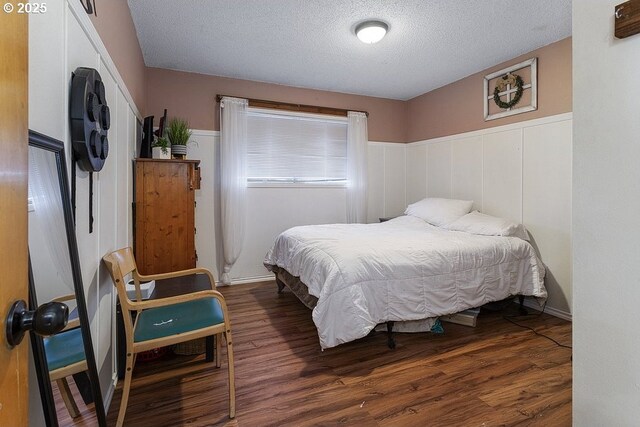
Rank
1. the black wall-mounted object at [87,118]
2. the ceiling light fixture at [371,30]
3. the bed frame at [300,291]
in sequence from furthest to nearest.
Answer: the ceiling light fixture at [371,30], the bed frame at [300,291], the black wall-mounted object at [87,118]

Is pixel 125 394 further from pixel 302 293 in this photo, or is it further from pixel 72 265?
pixel 302 293

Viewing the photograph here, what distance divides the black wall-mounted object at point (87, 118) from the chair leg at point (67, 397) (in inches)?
34.1

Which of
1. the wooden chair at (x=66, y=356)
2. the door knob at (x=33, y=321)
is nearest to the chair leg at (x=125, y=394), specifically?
the wooden chair at (x=66, y=356)

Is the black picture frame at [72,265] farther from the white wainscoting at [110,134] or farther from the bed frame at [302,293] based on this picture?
the bed frame at [302,293]

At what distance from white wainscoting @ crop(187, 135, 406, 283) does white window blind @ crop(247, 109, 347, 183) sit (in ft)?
0.60

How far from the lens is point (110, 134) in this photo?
185 centimetres

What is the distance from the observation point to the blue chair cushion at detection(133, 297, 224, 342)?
5.46 ft

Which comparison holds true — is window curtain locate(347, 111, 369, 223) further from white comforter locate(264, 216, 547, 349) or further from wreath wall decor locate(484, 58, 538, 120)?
wreath wall decor locate(484, 58, 538, 120)

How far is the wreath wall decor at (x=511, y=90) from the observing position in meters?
3.28

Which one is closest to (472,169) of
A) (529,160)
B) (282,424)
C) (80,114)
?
(529,160)

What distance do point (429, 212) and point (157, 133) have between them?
10.7ft

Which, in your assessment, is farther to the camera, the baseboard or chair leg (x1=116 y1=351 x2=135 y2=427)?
the baseboard

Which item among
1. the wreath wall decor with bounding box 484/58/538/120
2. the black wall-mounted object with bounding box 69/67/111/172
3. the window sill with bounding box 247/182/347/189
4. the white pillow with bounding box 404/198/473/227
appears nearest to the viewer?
the black wall-mounted object with bounding box 69/67/111/172

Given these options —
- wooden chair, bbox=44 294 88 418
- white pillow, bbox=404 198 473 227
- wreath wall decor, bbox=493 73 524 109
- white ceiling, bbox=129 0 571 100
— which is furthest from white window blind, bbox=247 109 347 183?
wooden chair, bbox=44 294 88 418
